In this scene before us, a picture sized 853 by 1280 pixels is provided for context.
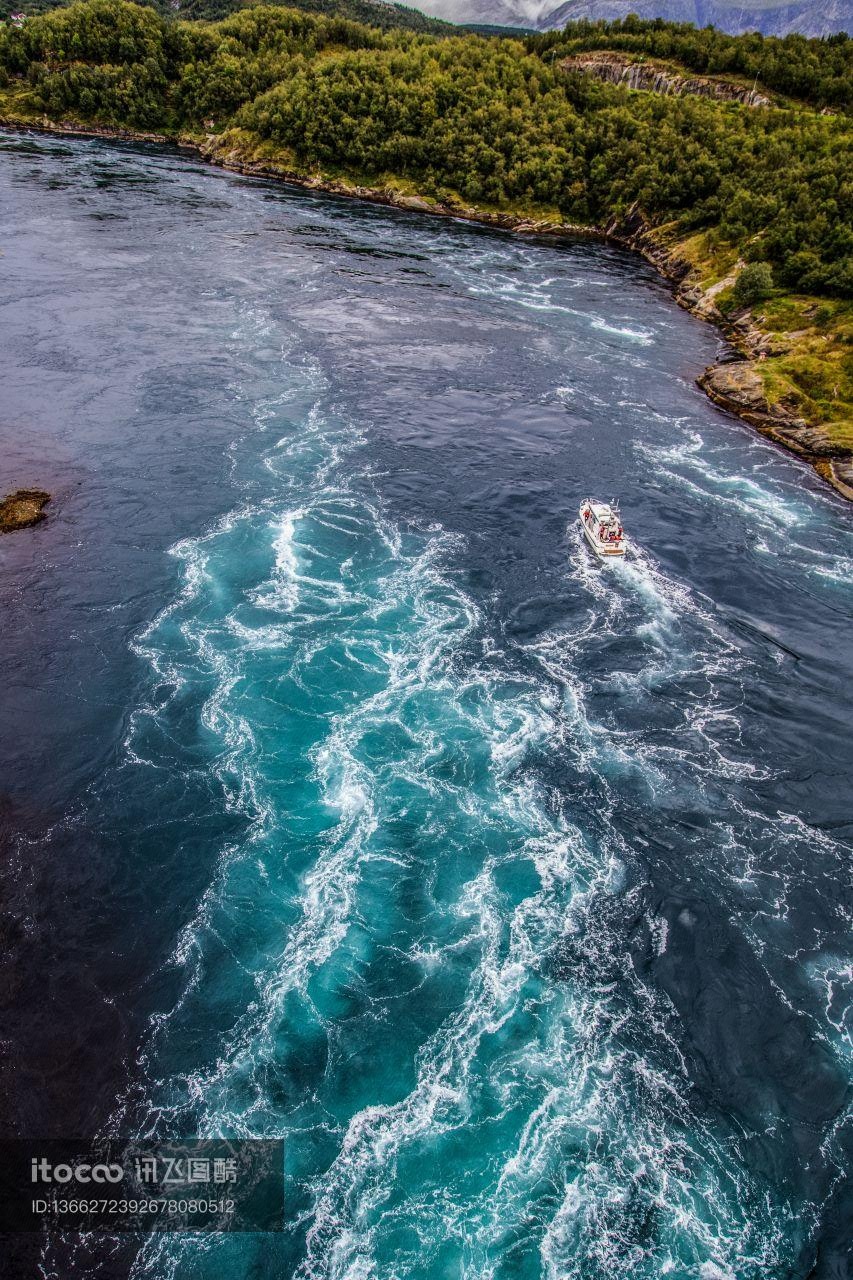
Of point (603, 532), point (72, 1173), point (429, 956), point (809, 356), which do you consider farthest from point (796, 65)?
point (72, 1173)

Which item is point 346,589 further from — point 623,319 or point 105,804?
point 623,319

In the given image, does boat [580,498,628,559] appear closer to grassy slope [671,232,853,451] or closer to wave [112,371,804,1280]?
wave [112,371,804,1280]

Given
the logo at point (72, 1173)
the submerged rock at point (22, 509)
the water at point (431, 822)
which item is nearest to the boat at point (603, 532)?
the water at point (431, 822)

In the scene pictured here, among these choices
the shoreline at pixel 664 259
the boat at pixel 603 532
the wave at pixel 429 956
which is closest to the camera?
the wave at pixel 429 956

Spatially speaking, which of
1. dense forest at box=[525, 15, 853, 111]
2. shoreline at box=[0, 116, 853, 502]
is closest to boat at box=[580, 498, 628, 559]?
shoreline at box=[0, 116, 853, 502]

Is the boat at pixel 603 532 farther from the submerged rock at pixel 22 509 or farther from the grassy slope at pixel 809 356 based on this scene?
the submerged rock at pixel 22 509
